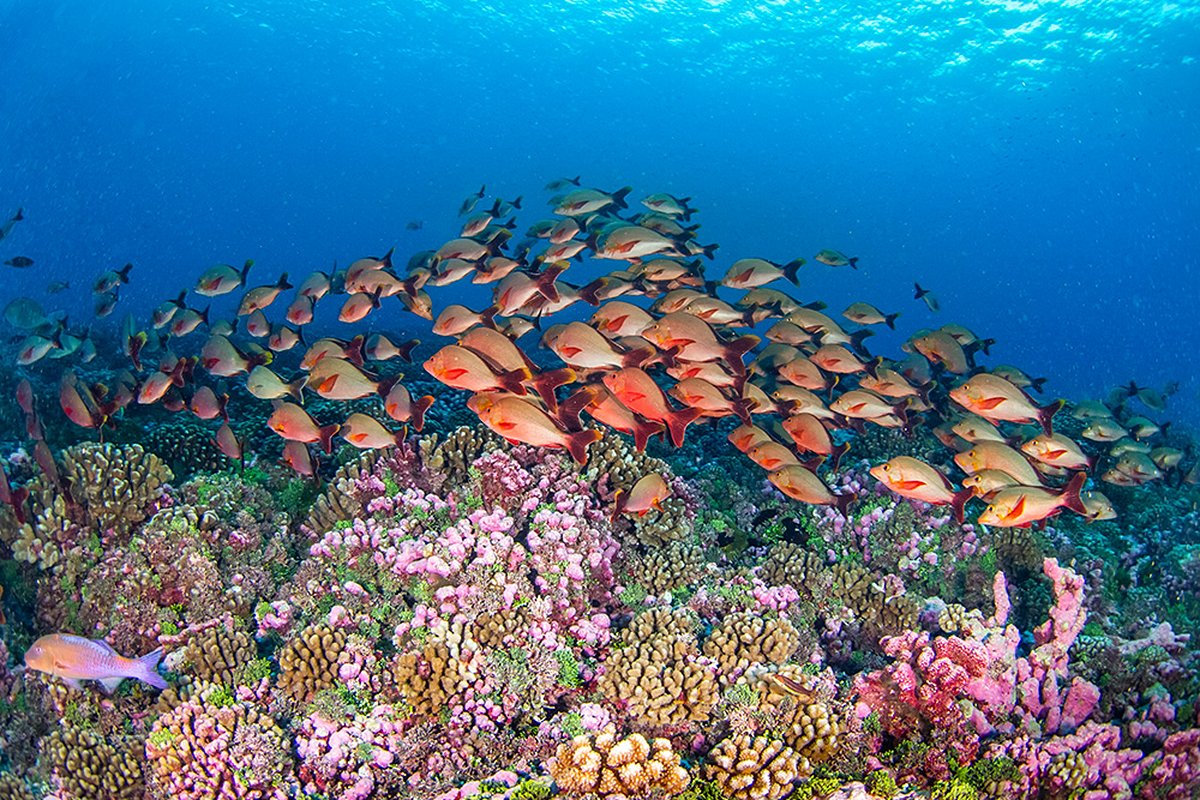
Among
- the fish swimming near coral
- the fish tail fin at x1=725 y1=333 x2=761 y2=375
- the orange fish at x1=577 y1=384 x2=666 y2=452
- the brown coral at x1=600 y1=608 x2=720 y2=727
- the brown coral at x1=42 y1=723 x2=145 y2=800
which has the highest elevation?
the fish tail fin at x1=725 y1=333 x2=761 y2=375

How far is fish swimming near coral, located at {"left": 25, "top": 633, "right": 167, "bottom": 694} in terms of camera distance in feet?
13.2

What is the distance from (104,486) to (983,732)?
294 inches

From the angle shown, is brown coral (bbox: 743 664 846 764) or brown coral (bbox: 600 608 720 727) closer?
brown coral (bbox: 743 664 846 764)

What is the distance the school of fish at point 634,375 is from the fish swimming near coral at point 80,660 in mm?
2284

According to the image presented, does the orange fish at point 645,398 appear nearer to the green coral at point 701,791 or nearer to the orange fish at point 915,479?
the orange fish at point 915,479

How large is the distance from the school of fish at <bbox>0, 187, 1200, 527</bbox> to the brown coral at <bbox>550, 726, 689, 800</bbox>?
2.12 metres

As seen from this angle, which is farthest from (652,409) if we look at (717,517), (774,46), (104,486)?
(774,46)

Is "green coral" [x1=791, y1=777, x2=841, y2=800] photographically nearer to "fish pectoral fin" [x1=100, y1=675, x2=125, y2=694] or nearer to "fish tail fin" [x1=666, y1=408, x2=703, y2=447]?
"fish tail fin" [x1=666, y1=408, x2=703, y2=447]

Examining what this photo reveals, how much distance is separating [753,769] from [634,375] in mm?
3092

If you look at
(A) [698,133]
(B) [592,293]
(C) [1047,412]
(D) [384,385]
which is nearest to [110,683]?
(D) [384,385]

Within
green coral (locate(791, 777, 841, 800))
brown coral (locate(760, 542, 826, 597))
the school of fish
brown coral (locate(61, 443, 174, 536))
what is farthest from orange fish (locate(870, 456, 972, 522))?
brown coral (locate(61, 443, 174, 536))

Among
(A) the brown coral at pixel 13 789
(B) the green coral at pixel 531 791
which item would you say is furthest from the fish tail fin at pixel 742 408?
(A) the brown coral at pixel 13 789

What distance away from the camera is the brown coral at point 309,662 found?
14.2ft

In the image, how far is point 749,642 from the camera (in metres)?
4.57
